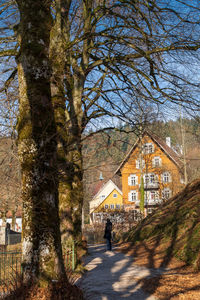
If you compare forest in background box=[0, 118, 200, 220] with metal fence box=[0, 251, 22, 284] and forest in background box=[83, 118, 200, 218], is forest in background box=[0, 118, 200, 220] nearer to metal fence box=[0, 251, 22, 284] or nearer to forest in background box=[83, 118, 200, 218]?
forest in background box=[83, 118, 200, 218]

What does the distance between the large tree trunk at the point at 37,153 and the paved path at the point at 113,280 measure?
3.57ft

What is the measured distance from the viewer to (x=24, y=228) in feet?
17.2

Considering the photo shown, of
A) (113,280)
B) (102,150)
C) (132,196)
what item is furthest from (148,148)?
(102,150)

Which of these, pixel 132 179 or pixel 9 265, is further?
pixel 132 179

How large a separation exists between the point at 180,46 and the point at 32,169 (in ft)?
17.7

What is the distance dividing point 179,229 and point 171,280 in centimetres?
530

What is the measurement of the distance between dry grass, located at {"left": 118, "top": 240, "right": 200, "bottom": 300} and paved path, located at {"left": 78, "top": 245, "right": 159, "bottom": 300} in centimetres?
30

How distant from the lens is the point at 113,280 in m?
8.80

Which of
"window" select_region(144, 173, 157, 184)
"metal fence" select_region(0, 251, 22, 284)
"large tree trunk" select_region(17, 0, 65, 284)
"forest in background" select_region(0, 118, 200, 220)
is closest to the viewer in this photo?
"large tree trunk" select_region(17, 0, 65, 284)

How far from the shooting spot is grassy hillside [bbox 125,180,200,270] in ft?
37.1

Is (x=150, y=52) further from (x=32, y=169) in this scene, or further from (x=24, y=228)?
(x=24, y=228)

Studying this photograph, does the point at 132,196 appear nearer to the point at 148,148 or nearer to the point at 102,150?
the point at 148,148

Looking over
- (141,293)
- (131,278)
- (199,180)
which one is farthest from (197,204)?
(141,293)

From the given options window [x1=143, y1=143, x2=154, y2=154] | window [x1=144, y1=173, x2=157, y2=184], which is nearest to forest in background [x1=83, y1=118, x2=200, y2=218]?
window [x1=143, y1=143, x2=154, y2=154]
